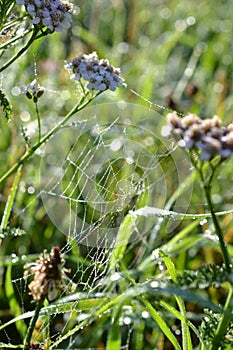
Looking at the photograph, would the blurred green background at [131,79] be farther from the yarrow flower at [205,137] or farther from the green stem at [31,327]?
the yarrow flower at [205,137]

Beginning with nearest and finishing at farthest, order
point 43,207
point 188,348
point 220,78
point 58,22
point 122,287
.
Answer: point 188,348, point 58,22, point 122,287, point 43,207, point 220,78

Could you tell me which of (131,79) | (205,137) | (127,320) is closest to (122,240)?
(127,320)

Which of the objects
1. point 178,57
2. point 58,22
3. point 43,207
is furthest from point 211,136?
point 178,57

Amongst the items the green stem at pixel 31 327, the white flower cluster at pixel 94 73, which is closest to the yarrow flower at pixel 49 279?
the green stem at pixel 31 327

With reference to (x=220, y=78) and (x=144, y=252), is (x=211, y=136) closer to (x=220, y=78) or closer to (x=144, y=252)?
(x=144, y=252)

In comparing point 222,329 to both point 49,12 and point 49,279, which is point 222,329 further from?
point 49,12

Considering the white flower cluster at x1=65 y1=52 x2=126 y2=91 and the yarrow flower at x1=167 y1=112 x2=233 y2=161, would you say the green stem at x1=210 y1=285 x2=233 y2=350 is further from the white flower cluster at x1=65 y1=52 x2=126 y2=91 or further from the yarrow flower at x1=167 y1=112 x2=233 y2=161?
the white flower cluster at x1=65 y1=52 x2=126 y2=91
